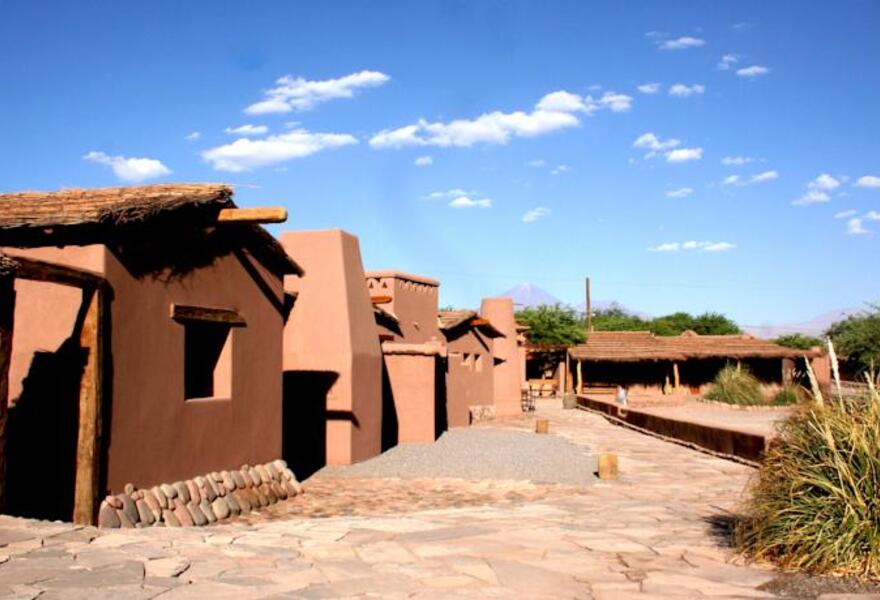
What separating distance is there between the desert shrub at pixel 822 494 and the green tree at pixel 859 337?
29.3 metres

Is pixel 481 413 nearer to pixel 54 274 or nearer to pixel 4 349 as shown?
pixel 54 274

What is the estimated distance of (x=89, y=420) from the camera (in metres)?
7.77

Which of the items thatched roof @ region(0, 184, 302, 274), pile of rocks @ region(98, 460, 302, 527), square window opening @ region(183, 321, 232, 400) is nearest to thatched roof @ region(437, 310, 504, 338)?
square window opening @ region(183, 321, 232, 400)

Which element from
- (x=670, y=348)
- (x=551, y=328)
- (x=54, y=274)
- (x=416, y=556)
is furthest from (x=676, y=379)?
(x=54, y=274)

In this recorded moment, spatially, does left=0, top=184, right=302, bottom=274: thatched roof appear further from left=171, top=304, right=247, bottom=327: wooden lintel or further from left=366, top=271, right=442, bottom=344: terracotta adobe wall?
left=366, top=271, right=442, bottom=344: terracotta adobe wall

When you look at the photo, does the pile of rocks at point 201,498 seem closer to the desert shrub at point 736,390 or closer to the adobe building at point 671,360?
the desert shrub at point 736,390

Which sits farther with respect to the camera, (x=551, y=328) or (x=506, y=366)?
(x=551, y=328)

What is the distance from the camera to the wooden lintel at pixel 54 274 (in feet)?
22.2

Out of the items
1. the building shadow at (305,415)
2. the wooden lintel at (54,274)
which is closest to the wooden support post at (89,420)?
the wooden lintel at (54,274)

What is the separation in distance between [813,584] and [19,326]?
25.7 ft

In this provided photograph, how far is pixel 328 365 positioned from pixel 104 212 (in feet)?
23.0

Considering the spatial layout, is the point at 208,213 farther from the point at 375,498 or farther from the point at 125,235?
the point at 375,498

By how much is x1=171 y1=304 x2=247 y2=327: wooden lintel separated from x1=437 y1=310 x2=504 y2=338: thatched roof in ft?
46.0

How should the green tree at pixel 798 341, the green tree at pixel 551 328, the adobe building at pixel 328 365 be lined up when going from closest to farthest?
the adobe building at pixel 328 365 < the green tree at pixel 551 328 < the green tree at pixel 798 341
